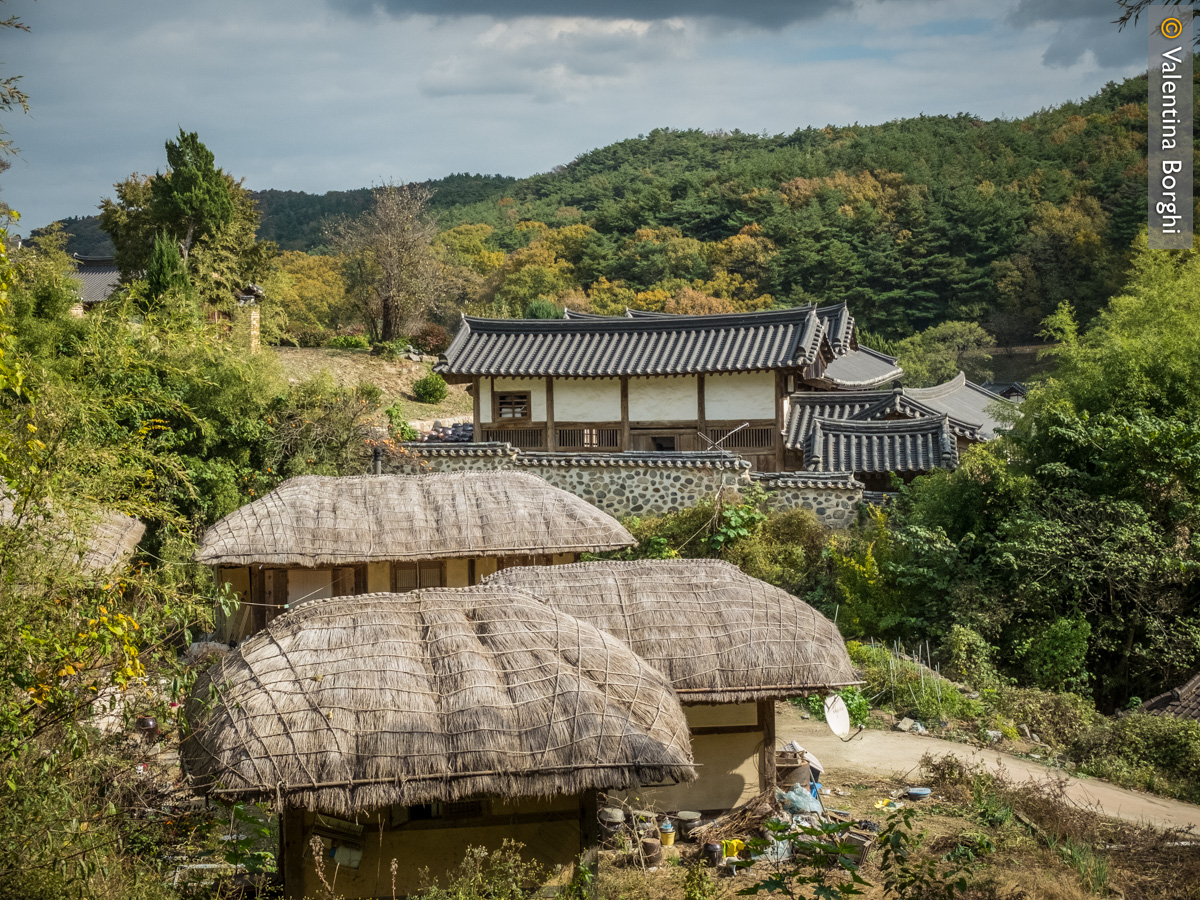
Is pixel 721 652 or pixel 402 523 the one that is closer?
pixel 721 652

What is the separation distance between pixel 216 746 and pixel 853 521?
1290cm

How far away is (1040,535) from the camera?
47.3 feet

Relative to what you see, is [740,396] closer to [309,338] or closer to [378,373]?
[378,373]

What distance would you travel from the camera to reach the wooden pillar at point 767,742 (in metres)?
10.2

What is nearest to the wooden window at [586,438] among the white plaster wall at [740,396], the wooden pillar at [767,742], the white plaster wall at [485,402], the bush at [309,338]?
the white plaster wall at [485,402]

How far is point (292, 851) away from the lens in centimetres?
827

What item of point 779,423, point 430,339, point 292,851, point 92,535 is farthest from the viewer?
point 430,339

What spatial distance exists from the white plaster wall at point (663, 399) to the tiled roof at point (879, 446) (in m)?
2.88

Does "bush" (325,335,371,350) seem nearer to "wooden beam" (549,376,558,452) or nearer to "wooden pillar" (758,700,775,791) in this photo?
"wooden beam" (549,376,558,452)

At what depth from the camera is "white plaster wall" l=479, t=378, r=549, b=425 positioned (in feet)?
72.6

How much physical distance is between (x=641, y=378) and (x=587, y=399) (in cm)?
140

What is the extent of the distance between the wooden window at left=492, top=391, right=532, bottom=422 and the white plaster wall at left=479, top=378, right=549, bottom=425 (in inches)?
3.6

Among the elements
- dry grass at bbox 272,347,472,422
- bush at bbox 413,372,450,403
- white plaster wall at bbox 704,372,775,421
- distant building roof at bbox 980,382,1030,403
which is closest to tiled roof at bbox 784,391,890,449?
white plaster wall at bbox 704,372,775,421

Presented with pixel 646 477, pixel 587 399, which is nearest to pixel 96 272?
pixel 587 399
